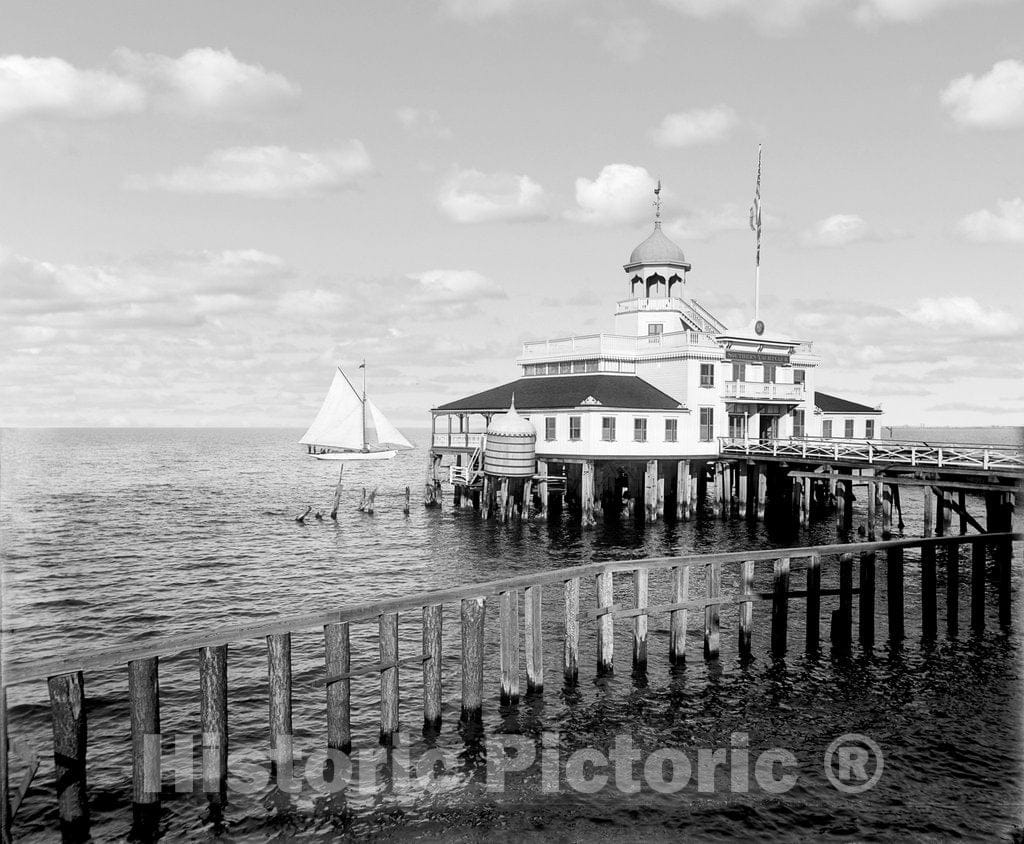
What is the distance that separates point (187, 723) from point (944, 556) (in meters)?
33.5

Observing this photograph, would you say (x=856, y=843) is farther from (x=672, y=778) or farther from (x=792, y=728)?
(x=792, y=728)

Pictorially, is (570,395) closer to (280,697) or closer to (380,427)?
(380,427)

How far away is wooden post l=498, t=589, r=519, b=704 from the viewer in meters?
19.0

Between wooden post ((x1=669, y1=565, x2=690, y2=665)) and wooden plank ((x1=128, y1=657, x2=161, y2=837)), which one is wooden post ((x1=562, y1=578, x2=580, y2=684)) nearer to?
wooden post ((x1=669, y1=565, x2=690, y2=665))

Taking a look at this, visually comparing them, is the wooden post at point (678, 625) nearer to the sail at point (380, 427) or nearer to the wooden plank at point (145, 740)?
the wooden plank at point (145, 740)

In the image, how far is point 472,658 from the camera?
18.5 m

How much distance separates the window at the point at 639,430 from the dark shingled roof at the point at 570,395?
96cm

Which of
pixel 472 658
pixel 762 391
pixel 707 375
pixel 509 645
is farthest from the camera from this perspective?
pixel 762 391

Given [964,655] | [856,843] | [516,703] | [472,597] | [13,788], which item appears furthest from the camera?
[964,655]

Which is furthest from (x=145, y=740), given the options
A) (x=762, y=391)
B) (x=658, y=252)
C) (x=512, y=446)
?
(x=658, y=252)

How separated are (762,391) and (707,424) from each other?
15.7 feet

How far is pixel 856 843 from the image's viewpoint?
14.2 metres

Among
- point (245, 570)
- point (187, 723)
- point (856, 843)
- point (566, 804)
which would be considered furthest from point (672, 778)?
point (245, 570)

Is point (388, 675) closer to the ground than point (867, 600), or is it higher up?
closer to the ground
